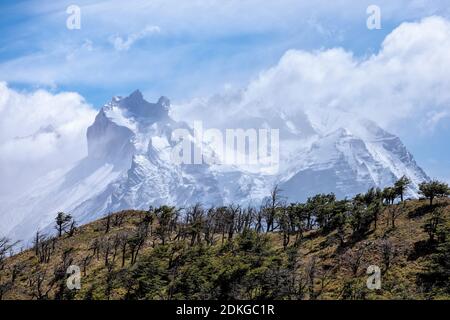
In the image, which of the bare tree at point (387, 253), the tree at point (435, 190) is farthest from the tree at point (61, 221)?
the tree at point (435, 190)

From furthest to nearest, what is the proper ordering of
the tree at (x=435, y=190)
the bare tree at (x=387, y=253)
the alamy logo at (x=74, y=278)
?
the tree at (x=435, y=190) → the alamy logo at (x=74, y=278) → the bare tree at (x=387, y=253)

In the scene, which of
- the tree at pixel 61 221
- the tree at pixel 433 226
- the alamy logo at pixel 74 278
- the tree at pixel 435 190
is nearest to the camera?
the tree at pixel 433 226

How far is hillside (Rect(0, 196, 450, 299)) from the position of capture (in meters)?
73.2

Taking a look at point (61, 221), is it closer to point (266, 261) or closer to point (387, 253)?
point (266, 261)

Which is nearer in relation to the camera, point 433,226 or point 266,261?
point 433,226

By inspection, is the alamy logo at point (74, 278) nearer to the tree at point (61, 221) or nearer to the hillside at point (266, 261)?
the hillside at point (266, 261)

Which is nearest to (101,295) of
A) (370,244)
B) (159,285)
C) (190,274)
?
(159,285)

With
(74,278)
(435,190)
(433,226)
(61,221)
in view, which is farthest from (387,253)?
(61,221)

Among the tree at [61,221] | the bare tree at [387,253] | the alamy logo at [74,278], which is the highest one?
the tree at [61,221]

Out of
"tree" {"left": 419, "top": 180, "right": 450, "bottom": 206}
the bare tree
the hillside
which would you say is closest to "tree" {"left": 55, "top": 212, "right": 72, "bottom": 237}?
the hillside

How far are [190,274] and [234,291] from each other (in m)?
10.6

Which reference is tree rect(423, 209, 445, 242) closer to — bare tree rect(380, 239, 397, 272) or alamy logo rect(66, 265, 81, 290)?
bare tree rect(380, 239, 397, 272)

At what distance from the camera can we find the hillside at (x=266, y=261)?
240 feet

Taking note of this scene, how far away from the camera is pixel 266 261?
277ft
